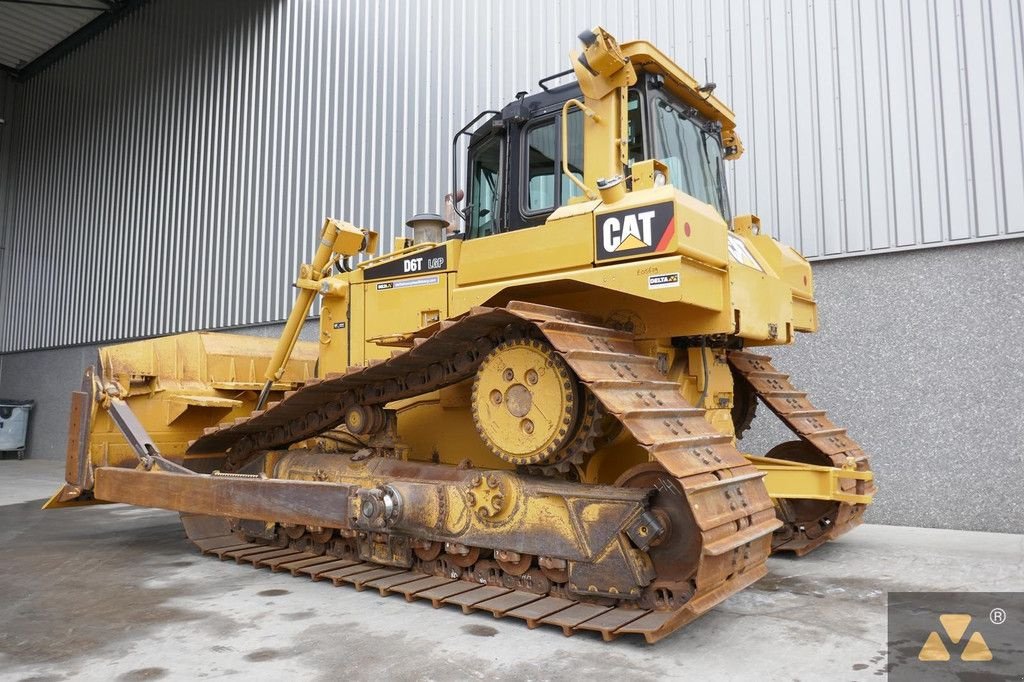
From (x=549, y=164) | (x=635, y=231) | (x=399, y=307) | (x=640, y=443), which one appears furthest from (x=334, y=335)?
(x=640, y=443)

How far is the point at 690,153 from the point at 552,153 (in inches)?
40.7

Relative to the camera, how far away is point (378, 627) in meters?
3.99

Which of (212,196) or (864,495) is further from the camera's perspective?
(212,196)

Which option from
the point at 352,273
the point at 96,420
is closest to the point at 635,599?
the point at 352,273

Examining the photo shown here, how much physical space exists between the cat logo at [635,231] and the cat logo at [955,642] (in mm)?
2411

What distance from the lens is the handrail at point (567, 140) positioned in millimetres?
4633

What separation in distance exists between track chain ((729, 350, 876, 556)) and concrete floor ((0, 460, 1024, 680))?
0.20 m

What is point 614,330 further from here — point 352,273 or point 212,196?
point 212,196

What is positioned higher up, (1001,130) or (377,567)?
(1001,130)

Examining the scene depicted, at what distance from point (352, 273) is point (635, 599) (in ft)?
12.0

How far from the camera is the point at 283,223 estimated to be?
12.8m

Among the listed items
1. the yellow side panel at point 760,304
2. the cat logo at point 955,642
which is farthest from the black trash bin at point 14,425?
the cat logo at point 955,642

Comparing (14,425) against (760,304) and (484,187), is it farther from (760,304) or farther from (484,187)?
(760,304)

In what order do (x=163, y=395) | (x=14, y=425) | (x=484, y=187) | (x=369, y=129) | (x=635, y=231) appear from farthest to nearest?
(x=14, y=425)
(x=369, y=129)
(x=163, y=395)
(x=484, y=187)
(x=635, y=231)
